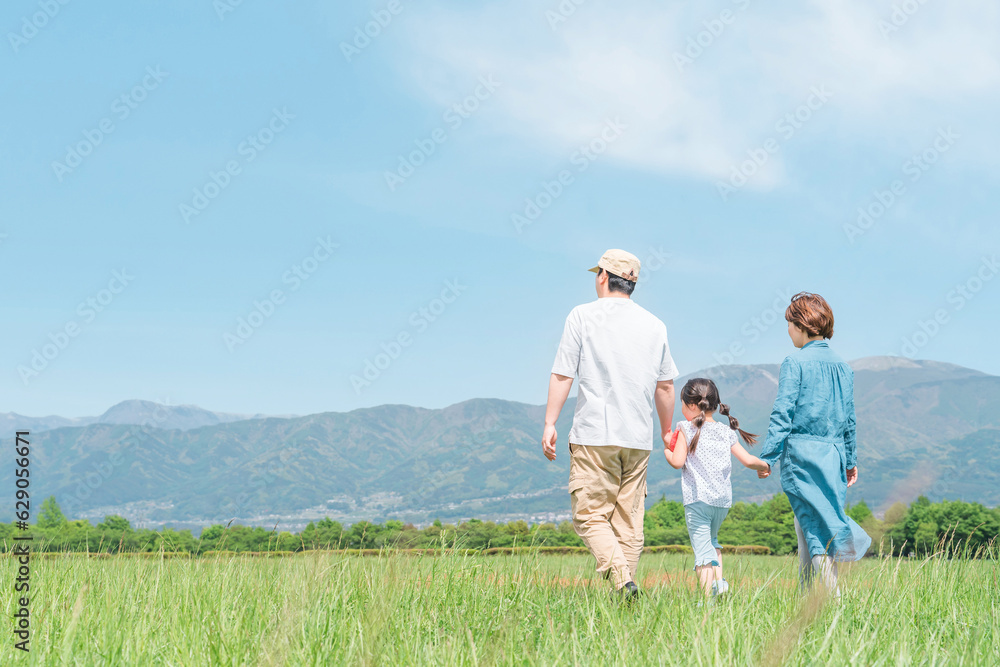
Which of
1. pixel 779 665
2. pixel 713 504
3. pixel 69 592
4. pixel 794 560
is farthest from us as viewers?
pixel 713 504

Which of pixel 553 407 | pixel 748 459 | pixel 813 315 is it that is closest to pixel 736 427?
pixel 748 459

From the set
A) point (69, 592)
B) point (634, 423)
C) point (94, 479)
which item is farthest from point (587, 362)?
point (94, 479)

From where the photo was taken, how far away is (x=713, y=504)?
595 cm

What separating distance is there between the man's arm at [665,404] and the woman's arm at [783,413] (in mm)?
766

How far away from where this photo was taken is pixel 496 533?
30.3ft

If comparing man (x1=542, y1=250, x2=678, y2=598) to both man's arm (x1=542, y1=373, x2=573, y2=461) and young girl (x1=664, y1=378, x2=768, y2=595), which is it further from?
young girl (x1=664, y1=378, x2=768, y2=595)

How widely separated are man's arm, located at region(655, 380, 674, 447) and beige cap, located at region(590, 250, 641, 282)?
2.96ft

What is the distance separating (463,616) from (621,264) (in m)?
2.87

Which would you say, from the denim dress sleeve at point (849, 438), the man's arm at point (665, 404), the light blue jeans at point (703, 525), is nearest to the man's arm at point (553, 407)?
the man's arm at point (665, 404)

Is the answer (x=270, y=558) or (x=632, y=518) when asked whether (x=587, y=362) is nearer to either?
(x=632, y=518)

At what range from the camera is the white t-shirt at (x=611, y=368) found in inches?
203

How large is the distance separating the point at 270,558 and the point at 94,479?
6.92 m

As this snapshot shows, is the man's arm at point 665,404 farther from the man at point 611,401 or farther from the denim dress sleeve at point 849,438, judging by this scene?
the denim dress sleeve at point 849,438

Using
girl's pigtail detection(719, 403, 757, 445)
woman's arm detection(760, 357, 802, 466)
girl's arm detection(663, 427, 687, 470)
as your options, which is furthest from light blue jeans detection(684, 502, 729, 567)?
woman's arm detection(760, 357, 802, 466)
